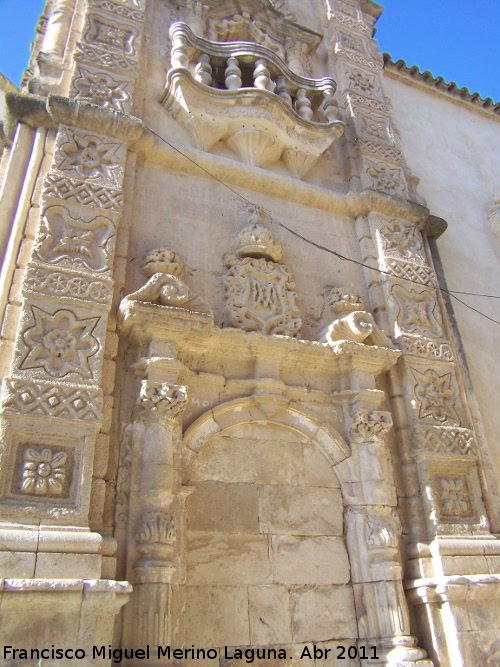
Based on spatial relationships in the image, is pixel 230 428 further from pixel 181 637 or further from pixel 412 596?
pixel 412 596

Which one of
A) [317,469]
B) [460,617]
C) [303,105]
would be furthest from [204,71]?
[460,617]

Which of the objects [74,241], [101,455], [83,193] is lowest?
[101,455]

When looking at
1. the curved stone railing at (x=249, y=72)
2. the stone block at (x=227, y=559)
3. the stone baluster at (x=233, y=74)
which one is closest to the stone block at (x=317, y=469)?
the stone block at (x=227, y=559)

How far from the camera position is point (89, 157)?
4.70 meters

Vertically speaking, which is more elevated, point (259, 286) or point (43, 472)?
Result: point (259, 286)

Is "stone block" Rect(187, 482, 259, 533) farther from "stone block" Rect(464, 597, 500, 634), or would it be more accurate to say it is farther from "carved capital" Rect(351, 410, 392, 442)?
"stone block" Rect(464, 597, 500, 634)

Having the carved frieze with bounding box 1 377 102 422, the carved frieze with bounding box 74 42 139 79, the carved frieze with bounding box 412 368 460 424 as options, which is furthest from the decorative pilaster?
the carved frieze with bounding box 1 377 102 422

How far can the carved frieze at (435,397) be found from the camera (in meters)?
4.79

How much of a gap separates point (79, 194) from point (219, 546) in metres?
2.93

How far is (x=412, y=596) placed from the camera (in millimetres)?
4082

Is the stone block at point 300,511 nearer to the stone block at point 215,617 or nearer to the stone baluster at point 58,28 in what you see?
the stone block at point 215,617

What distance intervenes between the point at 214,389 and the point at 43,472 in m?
1.47

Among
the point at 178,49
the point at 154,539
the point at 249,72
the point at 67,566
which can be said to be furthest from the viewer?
the point at 249,72

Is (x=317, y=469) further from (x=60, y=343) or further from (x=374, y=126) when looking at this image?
(x=374, y=126)
